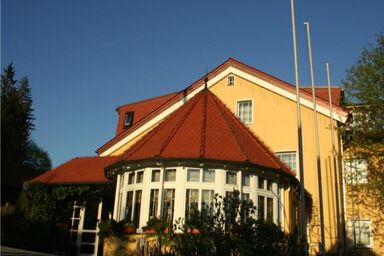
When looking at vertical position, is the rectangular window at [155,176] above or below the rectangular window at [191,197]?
above

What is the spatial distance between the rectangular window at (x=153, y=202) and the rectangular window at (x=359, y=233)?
10.2 metres

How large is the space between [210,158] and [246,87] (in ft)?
28.2

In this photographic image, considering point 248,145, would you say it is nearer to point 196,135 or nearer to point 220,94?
point 196,135

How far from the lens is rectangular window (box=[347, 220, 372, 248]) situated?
2042 centimetres

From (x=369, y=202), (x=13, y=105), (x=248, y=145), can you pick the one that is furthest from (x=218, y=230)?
(x=13, y=105)

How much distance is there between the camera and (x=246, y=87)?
76.0 ft

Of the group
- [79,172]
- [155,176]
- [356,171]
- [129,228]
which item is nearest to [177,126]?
[155,176]

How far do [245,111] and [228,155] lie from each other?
7.55 metres

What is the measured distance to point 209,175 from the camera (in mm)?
15734

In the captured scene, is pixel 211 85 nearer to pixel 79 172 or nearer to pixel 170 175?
pixel 79 172

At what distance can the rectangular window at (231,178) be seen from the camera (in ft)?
51.7

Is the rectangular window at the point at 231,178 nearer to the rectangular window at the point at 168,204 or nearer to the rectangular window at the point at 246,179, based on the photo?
the rectangular window at the point at 246,179

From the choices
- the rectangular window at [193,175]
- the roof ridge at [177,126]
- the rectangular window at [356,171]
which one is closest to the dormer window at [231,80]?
the roof ridge at [177,126]

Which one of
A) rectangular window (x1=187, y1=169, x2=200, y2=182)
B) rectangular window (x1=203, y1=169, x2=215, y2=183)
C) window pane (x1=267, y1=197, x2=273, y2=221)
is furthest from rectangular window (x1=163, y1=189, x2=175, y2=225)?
window pane (x1=267, y1=197, x2=273, y2=221)
